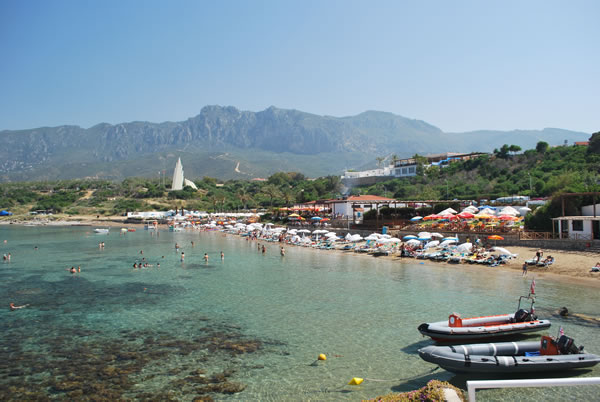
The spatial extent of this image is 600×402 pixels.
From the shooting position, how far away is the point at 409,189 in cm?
6731

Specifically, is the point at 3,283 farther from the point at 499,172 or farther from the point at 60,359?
the point at 499,172

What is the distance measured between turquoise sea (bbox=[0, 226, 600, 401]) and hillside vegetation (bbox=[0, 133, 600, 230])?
13.9 metres

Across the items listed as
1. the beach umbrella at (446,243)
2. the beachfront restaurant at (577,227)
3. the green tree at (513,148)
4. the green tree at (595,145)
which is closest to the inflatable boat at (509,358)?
the beachfront restaurant at (577,227)

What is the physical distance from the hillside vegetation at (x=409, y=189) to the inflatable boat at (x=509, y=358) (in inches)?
782

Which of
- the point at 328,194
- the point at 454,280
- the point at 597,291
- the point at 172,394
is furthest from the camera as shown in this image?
the point at 328,194

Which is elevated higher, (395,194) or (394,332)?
(395,194)

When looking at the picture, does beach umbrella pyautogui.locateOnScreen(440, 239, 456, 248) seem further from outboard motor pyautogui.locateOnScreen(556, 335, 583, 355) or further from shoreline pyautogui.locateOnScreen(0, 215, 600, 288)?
outboard motor pyautogui.locateOnScreen(556, 335, 583, 355)

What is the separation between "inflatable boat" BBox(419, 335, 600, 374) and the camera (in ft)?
30.9

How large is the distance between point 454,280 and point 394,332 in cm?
889

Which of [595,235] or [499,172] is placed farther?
[499,172]

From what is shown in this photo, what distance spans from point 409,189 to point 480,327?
57.1m

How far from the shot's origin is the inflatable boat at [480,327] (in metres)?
11.6

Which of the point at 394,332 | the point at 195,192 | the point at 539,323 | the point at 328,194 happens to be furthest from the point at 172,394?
the point at 195,192

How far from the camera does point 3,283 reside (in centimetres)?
2302
